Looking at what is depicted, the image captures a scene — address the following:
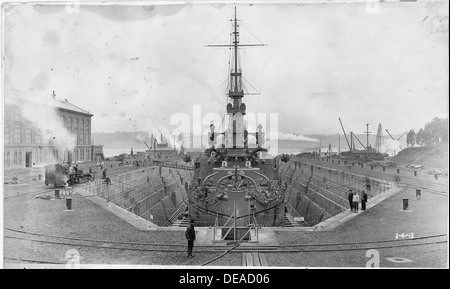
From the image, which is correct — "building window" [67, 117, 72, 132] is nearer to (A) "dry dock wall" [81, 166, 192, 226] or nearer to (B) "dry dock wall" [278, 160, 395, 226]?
(A) "dry dock wall" [81, 166, 192, 226]

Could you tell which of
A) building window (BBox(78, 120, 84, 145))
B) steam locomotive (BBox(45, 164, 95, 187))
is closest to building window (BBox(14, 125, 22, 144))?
building window (BBox(78, 120, 84, 145))

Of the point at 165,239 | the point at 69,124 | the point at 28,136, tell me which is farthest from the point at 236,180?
the point at 28,136

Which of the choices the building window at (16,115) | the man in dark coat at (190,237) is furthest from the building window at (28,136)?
the man in dark coat at (190,237)

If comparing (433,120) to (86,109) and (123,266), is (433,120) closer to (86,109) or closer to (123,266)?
(123,266)

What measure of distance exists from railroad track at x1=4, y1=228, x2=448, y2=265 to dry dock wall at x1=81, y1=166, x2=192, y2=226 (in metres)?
5.32

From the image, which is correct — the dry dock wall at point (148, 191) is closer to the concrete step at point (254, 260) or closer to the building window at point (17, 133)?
the building window at point (17, 133)

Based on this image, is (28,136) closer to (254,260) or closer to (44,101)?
(44,101)

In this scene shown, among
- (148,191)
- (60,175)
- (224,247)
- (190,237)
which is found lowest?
(148,191)

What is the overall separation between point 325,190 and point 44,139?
58.1ft

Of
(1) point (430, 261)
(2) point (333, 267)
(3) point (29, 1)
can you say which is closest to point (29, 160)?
(3) point (29, 1)

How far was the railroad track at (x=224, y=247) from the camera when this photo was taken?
32.1 ft

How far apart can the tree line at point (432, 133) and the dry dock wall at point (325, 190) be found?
4.49 m

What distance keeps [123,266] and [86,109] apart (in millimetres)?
6633

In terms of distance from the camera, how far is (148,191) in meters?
24.3
